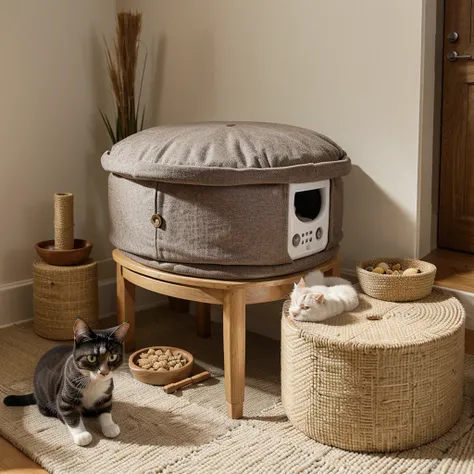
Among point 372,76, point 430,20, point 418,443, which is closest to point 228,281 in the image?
point 418,443

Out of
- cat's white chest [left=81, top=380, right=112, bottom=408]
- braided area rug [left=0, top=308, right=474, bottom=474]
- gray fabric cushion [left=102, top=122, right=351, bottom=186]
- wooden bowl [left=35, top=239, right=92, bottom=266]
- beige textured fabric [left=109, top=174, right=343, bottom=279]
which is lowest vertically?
braided area rug [left=0, top=308, right=474, bottom=474]

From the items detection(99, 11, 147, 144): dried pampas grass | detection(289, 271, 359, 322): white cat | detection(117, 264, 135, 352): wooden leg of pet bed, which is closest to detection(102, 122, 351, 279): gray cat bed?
detection(289, 271, 359, 322): white cat

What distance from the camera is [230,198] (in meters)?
2.14

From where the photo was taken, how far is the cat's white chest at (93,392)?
2076 millimetres

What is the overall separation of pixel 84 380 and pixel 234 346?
1.49ft

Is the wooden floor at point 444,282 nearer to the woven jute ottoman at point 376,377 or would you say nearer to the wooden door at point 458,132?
the wooden door at point 458,132

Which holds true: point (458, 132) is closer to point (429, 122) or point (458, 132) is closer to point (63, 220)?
point (429, 122)

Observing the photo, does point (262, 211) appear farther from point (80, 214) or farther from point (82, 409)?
point (80, 214)

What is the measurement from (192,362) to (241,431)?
0.43 meters

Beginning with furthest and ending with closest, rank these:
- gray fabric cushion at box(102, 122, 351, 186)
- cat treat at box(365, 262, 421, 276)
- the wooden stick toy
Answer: the wooden stick toy, cat treat at box(365, 262, 421, 276), gray fabric cushion at box(102, 122, 351, 186)

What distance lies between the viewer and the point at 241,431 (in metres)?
2.11

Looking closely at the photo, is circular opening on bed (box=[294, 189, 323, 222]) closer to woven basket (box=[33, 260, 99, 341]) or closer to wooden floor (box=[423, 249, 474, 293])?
wooden floor (box=[423, 249, 474, 293])

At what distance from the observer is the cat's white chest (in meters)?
2.08

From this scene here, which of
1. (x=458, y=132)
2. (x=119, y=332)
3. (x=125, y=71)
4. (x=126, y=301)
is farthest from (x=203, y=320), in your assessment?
(x=458, y=132)
